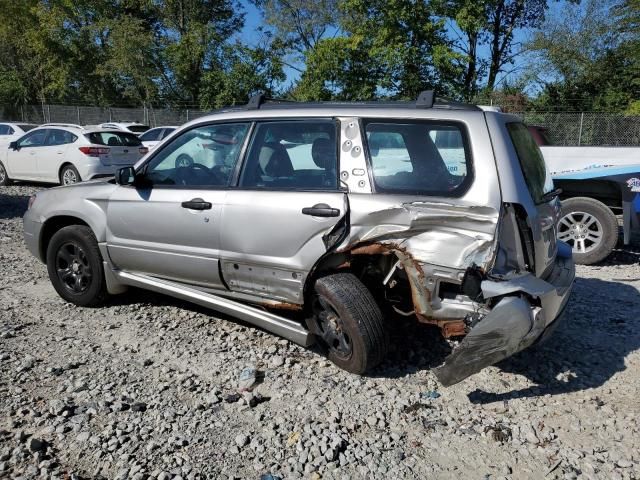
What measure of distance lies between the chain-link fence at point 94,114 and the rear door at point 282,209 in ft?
80.3

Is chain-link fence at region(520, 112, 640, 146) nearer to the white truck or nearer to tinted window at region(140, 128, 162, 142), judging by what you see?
tinted window at region(140, 128, 162, 142)

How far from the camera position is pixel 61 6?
113ft

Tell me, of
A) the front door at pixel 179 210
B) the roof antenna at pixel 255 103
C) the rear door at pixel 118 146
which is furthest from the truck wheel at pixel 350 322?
the rear door at pixel 118 146

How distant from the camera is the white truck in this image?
263 inches

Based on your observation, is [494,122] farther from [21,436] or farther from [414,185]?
[21,436]

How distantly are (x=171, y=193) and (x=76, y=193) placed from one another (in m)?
1.16

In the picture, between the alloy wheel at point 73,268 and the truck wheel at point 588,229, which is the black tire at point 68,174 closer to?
the alloy wheel at point 73,268

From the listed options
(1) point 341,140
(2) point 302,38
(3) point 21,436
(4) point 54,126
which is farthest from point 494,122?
(2) point 302,38

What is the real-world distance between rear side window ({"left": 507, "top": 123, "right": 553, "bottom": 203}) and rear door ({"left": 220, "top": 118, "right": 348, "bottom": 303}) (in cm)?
118

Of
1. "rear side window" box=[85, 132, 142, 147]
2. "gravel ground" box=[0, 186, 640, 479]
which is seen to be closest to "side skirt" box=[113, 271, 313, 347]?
"gravel ground" box=[0, 186, 640, 479]

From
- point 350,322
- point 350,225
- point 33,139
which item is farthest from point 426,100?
point 33,139

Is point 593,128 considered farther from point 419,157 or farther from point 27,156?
point 419,157

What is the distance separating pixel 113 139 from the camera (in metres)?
12.6

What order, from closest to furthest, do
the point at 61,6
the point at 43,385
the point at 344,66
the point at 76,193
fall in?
1. the point at 43,385
2. the point at 76,193
3. the point at 344,66
4. the point at 61,6
